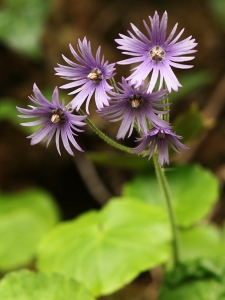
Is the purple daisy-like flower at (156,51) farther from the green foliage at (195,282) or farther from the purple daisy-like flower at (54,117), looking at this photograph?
the green foliage at (195,282)

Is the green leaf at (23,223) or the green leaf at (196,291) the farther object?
the green leaf at (23,223)

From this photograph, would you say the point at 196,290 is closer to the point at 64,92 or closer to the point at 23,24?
the point at 64,92

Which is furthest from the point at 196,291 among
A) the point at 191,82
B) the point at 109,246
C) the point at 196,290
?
the point at 191,82

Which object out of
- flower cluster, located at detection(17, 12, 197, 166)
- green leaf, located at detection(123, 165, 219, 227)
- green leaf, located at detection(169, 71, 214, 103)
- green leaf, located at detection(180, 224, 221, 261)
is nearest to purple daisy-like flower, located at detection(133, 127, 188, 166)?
flower cluster, located at detection(17, 12, 197, 166)

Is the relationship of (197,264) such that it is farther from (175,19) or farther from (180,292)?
(175,19)

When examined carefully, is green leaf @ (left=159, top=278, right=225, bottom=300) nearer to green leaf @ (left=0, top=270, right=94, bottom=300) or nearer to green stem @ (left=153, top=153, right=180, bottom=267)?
green stem @ (left=153, top=153, right=180, bottom=267)

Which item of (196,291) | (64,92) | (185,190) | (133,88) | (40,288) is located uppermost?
(64,92)

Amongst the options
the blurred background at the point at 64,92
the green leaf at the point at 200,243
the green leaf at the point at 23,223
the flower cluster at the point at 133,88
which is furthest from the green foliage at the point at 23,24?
the flower cluster at the point at 133,88
